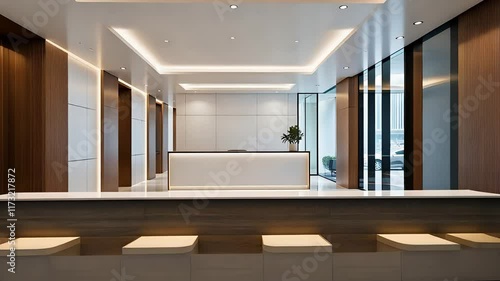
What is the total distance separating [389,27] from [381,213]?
3103 mm

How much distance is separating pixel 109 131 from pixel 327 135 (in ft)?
22.6

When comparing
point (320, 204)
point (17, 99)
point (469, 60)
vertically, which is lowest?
point (320, 204)

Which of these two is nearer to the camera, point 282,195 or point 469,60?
point 282,195

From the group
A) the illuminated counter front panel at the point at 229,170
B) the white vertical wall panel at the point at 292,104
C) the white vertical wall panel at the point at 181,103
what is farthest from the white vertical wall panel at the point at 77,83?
the white vertical wall panel at the point at 292,104

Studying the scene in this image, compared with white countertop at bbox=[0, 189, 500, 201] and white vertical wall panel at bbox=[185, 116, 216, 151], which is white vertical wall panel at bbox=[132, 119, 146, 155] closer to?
white vertical wall panel at bbox=[185, 116, 216, 151]

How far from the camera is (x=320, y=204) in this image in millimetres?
3031

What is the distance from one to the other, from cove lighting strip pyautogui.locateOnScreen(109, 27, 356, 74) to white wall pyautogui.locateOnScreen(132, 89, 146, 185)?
8.55ft

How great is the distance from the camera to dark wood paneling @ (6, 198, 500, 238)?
294 cm

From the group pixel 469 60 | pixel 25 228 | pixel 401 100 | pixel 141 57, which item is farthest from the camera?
pixel 141 57

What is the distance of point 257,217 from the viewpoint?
3.02 meters

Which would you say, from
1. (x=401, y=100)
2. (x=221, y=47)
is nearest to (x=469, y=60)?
(x=401, y=100)

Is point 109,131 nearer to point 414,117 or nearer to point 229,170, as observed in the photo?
point 229,170

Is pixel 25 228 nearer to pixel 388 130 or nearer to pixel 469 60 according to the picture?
pixel 469 60

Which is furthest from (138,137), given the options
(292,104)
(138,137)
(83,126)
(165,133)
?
(292,104)
